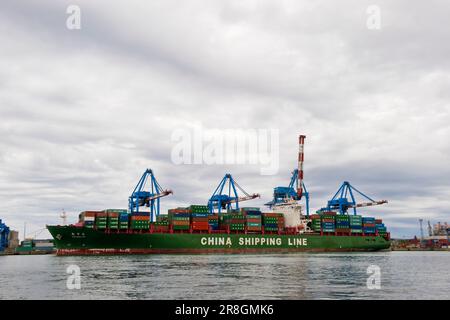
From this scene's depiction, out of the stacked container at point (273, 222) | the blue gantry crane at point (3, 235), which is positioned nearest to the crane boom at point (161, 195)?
the stacked container at point (273, 222)

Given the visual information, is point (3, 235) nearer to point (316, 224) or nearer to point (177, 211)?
point (177, 211)

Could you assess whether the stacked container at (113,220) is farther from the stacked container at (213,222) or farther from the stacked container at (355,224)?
the stacked container at (355,224)

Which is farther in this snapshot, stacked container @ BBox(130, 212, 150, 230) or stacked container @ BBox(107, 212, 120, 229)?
stacked container @ BBox(130, 212, 150, 230)

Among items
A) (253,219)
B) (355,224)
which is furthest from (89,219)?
(355,224)

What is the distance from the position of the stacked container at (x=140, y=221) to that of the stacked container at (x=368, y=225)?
64.6 m

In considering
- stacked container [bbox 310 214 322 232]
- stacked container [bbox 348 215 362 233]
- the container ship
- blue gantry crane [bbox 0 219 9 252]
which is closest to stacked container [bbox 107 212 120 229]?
the container ship

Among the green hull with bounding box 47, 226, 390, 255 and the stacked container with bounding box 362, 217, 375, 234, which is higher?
the stacked container with bounding box 362, 217, 375, 234

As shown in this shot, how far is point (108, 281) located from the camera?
3666 centimetres

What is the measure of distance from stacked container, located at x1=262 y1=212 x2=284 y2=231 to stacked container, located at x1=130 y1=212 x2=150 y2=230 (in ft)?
105

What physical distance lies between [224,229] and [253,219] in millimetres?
8046

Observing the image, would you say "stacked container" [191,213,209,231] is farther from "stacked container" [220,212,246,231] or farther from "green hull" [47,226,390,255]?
"stacked container" [220,212,246,231]

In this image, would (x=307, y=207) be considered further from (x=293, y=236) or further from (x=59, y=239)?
(x=59, y=239)

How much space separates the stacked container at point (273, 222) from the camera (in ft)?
345

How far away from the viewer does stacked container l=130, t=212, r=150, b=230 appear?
292 feet
